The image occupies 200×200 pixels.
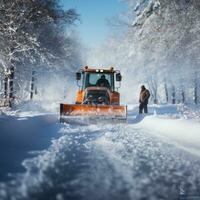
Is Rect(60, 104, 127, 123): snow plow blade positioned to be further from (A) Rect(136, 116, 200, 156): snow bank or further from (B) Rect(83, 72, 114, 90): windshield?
(B) Rect(83, 72, 114, 90): windshield

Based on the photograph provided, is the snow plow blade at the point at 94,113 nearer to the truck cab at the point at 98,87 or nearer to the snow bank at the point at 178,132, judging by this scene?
the snow bank at the point at 178,132

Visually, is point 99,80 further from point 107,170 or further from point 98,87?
point 107,170

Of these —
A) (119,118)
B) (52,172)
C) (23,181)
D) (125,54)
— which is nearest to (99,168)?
(52,172)

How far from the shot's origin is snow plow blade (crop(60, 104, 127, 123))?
1888 centimetres

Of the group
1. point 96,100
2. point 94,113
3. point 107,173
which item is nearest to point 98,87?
point 96,100

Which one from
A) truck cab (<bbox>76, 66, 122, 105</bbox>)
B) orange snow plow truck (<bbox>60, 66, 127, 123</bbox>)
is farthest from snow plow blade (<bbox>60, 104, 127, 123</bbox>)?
truck cab (<bbox>76, 66, 122, 105</bbox>)

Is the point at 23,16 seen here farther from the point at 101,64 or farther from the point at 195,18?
the point at 101,64

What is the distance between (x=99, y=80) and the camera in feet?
70.7

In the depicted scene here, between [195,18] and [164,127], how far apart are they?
28.3 feet

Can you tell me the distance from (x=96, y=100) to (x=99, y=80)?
1.32m

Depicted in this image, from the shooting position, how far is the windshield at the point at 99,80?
70.3 ft

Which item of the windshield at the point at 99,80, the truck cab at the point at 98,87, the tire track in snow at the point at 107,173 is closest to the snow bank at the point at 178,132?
the tire track in snow at the point at 107,173

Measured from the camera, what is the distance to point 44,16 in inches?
922

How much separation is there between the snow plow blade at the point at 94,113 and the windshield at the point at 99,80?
95.6 inches
